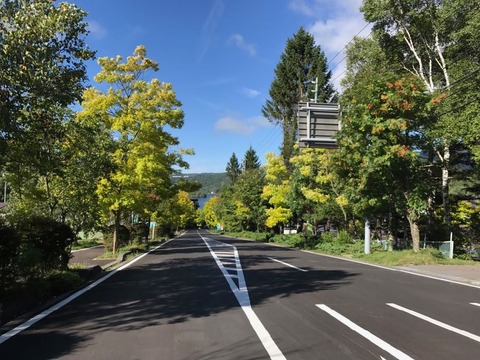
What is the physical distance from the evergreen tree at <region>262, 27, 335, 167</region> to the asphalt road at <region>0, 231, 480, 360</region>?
35615 millimetres

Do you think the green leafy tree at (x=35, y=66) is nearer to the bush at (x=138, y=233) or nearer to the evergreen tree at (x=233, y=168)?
the bush at (x=138, y=233)

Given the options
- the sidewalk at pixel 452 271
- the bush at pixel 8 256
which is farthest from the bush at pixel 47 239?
the sidewalk at pixel 452 271

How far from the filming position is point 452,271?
15945 mm

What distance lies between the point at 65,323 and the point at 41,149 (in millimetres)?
4750

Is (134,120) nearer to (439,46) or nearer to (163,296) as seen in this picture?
(163,296)

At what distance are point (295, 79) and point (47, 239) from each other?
136ft

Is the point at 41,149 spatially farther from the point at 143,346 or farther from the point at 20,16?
the point at 143,346

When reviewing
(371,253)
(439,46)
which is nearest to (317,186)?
(371,253)

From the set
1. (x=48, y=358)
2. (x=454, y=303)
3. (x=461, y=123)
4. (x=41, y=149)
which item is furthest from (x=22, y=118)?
(x=461, y=123)

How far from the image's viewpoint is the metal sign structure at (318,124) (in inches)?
851

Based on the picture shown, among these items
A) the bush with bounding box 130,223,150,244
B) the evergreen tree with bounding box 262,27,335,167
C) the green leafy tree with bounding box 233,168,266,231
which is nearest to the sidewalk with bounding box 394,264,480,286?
the bush with bounding box 130,223,150,244

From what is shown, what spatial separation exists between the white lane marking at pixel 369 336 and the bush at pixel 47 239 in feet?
23.1

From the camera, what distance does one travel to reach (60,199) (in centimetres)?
1545

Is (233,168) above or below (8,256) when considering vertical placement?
above
